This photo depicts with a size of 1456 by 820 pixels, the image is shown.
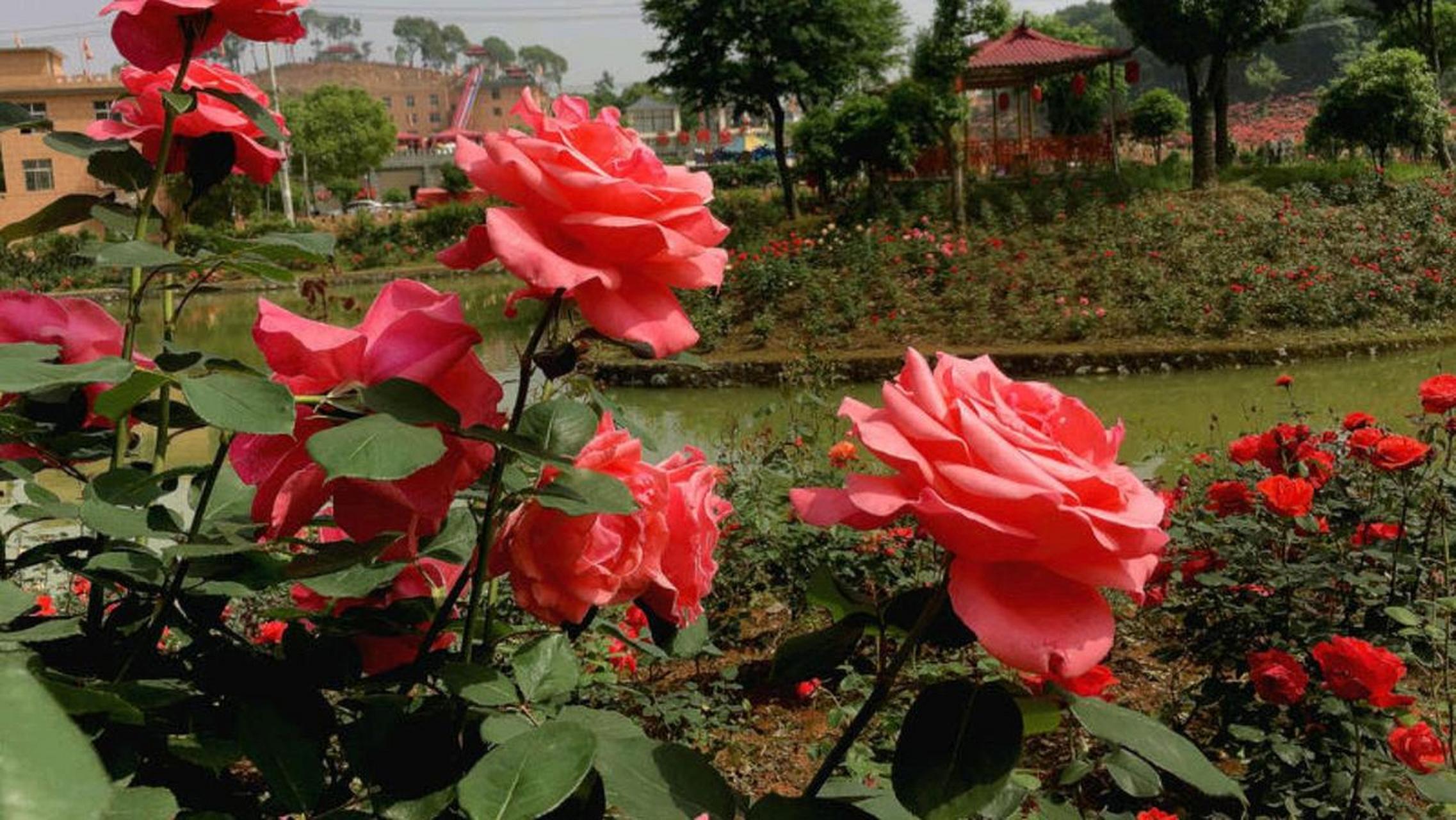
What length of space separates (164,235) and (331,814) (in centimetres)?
55

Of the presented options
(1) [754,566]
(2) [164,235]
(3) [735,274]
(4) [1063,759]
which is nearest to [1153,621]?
(4) [1063,759]

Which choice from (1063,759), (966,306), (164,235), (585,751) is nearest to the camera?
(585,751)

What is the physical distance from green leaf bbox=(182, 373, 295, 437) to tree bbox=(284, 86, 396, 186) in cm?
4363

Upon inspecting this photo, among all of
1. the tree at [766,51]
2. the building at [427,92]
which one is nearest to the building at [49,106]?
the tree at [766,51]

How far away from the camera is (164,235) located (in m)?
0.90

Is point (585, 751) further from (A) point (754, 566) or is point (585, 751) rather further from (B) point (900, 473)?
(A) point (754, 566)

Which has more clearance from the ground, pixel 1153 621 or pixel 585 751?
pixel 585 751

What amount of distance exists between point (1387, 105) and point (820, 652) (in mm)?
18167

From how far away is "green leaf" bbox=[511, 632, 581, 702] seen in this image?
636 mm

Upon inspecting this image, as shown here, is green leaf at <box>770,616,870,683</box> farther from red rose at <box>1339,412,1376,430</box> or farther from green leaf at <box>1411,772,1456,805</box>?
red rose at <box>1339,412,1376,430</box>

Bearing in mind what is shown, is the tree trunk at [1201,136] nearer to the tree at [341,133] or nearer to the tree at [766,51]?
the tree at [766,51]

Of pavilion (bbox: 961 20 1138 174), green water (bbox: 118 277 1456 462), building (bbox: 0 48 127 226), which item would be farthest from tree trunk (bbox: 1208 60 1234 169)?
building (bbox: 0 48 127 226)

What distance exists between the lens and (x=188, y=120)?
0.84 meters

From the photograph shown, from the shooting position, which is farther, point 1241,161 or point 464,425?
point 1241,161
